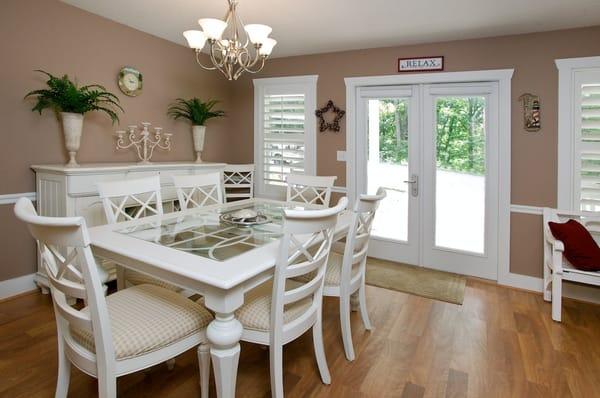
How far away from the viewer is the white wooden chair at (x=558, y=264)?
2.70m

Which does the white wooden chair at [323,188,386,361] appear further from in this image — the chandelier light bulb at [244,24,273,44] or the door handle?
the door handle

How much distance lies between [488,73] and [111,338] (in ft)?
12.2

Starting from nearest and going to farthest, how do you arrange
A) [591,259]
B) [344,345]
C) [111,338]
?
[111,338] < [344,345] < [591,259]

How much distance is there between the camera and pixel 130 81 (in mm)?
3590

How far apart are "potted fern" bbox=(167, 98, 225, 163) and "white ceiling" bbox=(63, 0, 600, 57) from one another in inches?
29.6

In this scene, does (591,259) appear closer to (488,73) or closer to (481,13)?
(488,73)

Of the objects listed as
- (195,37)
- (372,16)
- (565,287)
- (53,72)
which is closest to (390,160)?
(372,16)

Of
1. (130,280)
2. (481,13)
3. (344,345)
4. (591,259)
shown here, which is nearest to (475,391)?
(344,345)

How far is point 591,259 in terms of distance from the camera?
8.86ft

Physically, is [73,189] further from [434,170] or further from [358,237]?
[434,170]

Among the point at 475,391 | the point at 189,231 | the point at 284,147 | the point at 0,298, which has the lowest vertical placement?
the point at 475,391

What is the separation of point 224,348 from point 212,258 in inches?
15.2

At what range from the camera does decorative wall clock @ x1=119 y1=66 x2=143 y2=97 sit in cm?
353

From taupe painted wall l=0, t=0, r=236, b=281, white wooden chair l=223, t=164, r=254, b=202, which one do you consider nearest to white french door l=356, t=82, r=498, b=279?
white wooden chair l=223, t=164, r=254, b=202
